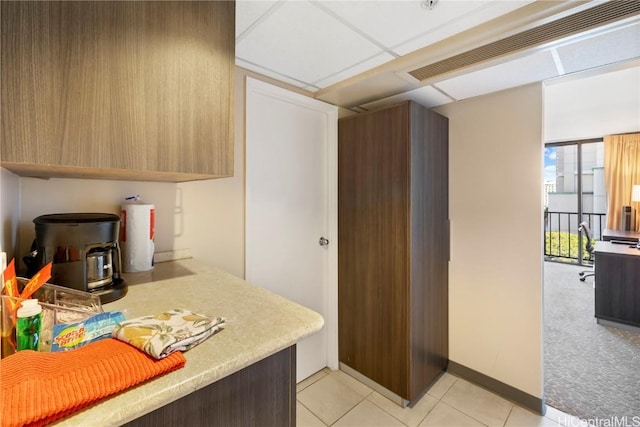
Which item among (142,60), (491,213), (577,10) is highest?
(577,10)

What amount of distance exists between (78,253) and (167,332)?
0.52 meters

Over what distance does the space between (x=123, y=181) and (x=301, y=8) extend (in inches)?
45.4

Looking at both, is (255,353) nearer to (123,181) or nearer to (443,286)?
(123,181)

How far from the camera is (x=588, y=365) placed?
233 cm

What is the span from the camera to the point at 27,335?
62cm

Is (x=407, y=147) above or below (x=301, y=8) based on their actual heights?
below

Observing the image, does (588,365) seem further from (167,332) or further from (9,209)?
(9,209)

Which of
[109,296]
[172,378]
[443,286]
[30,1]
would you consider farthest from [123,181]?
[443,286]

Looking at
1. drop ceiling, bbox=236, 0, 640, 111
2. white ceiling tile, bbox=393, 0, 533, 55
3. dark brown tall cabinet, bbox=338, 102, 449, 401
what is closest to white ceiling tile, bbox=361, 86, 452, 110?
drop ceiling, bbox=236, 0, 640, 111

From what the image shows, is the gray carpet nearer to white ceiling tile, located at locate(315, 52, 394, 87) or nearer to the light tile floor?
the light tile floor

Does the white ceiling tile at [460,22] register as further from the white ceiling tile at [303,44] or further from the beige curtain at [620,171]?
the beige curtain at [620,171]

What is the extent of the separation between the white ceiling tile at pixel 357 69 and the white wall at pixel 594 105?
114 centimetres

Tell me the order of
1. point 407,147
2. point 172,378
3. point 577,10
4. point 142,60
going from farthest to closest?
point 407,147, point 577,10, point 142,60, point 172,378
